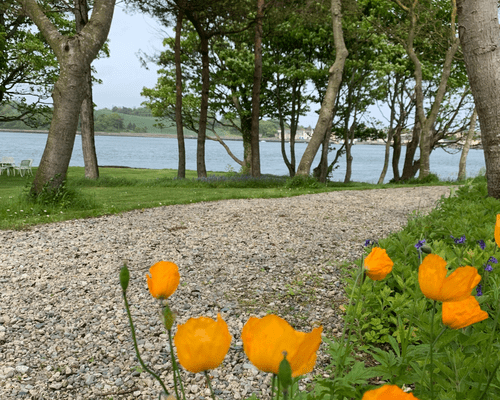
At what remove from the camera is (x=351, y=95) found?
66.5ft

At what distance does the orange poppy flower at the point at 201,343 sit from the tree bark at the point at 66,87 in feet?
24.4

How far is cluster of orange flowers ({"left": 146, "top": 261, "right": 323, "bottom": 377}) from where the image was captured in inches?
27.0

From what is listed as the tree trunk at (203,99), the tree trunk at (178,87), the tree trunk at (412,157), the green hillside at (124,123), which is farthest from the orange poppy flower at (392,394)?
the green hillside at (124,123)

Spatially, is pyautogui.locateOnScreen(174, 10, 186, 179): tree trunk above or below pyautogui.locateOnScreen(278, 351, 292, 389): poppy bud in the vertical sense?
above

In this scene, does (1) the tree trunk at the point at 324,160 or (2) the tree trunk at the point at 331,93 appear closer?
(2) the tree trunk at the point at 331,93

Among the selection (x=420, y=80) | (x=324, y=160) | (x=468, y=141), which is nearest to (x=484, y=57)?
(x=420, y=80)

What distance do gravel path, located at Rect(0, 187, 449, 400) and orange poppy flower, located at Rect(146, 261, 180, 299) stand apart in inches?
69.0

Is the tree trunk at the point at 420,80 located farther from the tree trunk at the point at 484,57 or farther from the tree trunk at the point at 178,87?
the tree trunk at the point at 484,57

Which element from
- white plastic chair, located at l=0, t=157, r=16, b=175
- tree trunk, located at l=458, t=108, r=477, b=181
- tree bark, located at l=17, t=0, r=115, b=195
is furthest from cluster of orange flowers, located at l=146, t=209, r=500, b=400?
white plastic chair, located at l=0, t=157, r=16, b=175

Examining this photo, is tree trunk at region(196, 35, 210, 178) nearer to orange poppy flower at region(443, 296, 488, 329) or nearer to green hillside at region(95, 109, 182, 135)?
orange poppy flower at region(443, 296, 488, 329)

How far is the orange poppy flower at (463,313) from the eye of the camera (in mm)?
918

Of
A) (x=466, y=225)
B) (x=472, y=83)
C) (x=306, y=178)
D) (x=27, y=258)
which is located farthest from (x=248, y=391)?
(x=306, y=178)

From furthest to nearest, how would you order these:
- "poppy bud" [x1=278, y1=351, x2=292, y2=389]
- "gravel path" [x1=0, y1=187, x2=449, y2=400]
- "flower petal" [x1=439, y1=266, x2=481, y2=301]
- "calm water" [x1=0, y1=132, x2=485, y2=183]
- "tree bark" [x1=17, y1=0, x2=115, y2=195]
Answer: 1. "calm water" [x1=0, y1=132, x2=485, y2=183]
2. "tree bark" [x1=17, y1=0, x2=115, y2=195]
3. "gravel path" [x1=0, y1=187, x2=449, y2=400]
4. "flower petal" [x1=439, y1=266, x2=481, y2=301]
5. "poppy bud" [x1=278, y1=351, x2=292, y2=389]

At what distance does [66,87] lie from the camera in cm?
705
